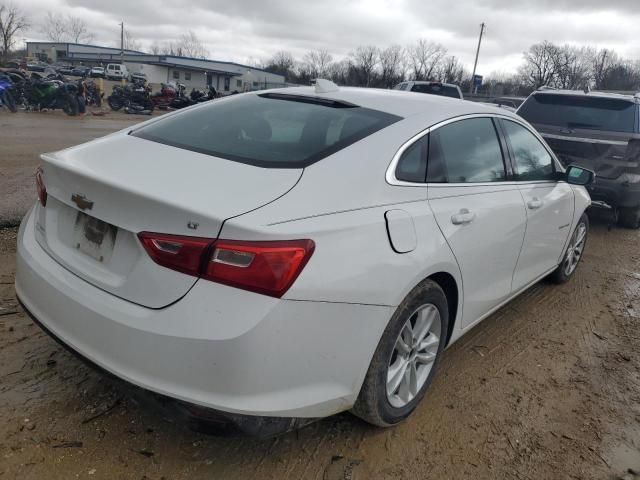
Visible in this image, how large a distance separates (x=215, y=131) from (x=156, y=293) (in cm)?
108

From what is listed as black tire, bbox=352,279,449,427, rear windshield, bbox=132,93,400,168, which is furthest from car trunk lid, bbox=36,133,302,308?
black tire, bbox=352,279,449,427

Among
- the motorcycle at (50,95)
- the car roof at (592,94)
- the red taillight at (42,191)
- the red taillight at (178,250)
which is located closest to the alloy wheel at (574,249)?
the car roof at (592,94)

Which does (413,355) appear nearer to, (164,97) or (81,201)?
(81,201)

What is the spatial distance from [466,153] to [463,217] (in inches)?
19.6

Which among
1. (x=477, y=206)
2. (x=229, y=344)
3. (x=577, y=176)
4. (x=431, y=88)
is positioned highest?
(x=431, y=88)

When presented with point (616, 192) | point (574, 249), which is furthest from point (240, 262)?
point (616, 192)

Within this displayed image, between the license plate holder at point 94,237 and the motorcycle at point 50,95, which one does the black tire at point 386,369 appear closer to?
the license plate holder at point 94,237

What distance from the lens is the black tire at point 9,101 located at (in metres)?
17.5

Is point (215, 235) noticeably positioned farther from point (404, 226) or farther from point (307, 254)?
point (404, 226)

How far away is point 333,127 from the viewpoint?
2.58 m

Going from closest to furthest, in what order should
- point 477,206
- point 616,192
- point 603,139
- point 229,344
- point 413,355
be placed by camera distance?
point 229,344 < point 413,355 < point 477,206 < point 616,192 < point 603,139

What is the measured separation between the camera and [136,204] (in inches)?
76.5

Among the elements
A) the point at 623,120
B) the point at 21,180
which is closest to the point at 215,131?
the point at 21,180

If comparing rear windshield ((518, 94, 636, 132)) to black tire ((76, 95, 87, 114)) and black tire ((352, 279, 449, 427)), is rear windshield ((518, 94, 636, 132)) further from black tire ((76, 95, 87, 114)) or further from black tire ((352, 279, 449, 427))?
black tire ((76, 95, 87, 114))
